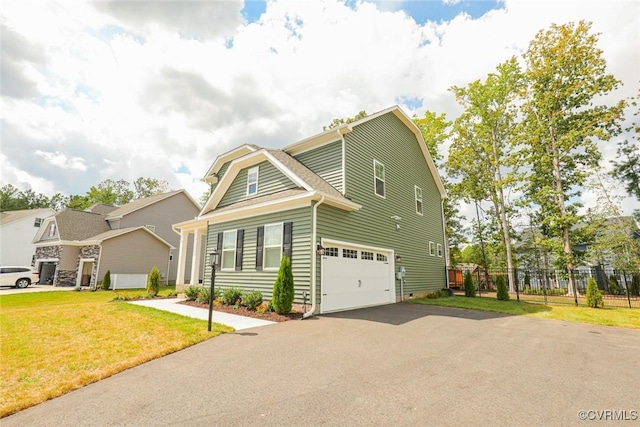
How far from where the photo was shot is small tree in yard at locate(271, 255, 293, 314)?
8375 mm

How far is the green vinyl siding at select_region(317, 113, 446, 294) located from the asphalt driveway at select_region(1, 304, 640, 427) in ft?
14.8

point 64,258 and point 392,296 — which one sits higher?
point 64,258

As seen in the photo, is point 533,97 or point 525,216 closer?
point 533,97

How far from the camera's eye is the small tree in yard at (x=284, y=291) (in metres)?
8.38

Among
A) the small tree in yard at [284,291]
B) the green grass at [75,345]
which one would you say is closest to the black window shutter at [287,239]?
the small tree in yard at [284,291]

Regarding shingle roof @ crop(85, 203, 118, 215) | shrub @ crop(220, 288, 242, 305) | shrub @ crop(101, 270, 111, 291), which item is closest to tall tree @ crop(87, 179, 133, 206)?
shingle roof @ crop(85, 203, 118, 215)

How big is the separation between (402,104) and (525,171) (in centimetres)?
1059

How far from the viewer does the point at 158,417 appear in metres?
3.07

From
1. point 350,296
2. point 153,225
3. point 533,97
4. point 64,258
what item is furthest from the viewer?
point 153,225

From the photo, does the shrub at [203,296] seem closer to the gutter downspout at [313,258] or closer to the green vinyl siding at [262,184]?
the green vinyl siding at [262,184]

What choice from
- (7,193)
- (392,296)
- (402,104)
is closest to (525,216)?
(402,104)

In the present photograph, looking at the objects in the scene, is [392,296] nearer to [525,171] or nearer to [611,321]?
[611,321]

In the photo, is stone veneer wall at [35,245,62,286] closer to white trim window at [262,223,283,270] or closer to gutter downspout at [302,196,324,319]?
white trim window at [262,223,283,270]
